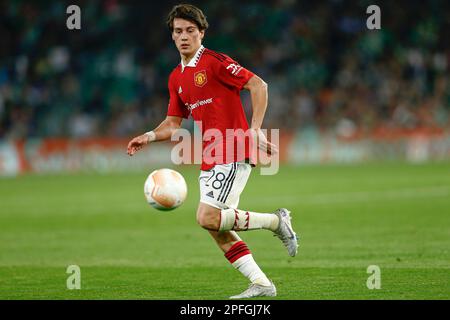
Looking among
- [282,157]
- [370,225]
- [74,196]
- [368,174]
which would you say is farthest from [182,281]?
[282,157]

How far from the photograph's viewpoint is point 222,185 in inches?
331

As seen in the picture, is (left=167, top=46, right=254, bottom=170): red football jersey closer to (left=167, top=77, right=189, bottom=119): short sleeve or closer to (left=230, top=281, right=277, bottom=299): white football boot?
(left=167, top=77, right=189, bottom=119): short sleeve

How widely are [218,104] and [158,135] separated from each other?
2.62 feet

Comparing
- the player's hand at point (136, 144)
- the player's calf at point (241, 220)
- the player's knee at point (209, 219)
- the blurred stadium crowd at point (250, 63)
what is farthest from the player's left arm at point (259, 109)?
the blurred stadium crowd at point (250, 63)

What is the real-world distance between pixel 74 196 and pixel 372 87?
1450 centimetres

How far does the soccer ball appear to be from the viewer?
28.2 ft

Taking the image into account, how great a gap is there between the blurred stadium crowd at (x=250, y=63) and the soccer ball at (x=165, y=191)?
22.3m

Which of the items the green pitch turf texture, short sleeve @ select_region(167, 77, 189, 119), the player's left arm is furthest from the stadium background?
the player's left arm

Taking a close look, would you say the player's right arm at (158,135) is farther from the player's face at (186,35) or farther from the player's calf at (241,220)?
the player's calf at (241,220)

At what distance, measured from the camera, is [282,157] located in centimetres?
3177

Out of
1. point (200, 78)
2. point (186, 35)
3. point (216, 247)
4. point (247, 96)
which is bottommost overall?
point (216, 247)

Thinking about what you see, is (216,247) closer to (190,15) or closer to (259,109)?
(259,109)

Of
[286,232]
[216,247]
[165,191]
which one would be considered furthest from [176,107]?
[216,247]
